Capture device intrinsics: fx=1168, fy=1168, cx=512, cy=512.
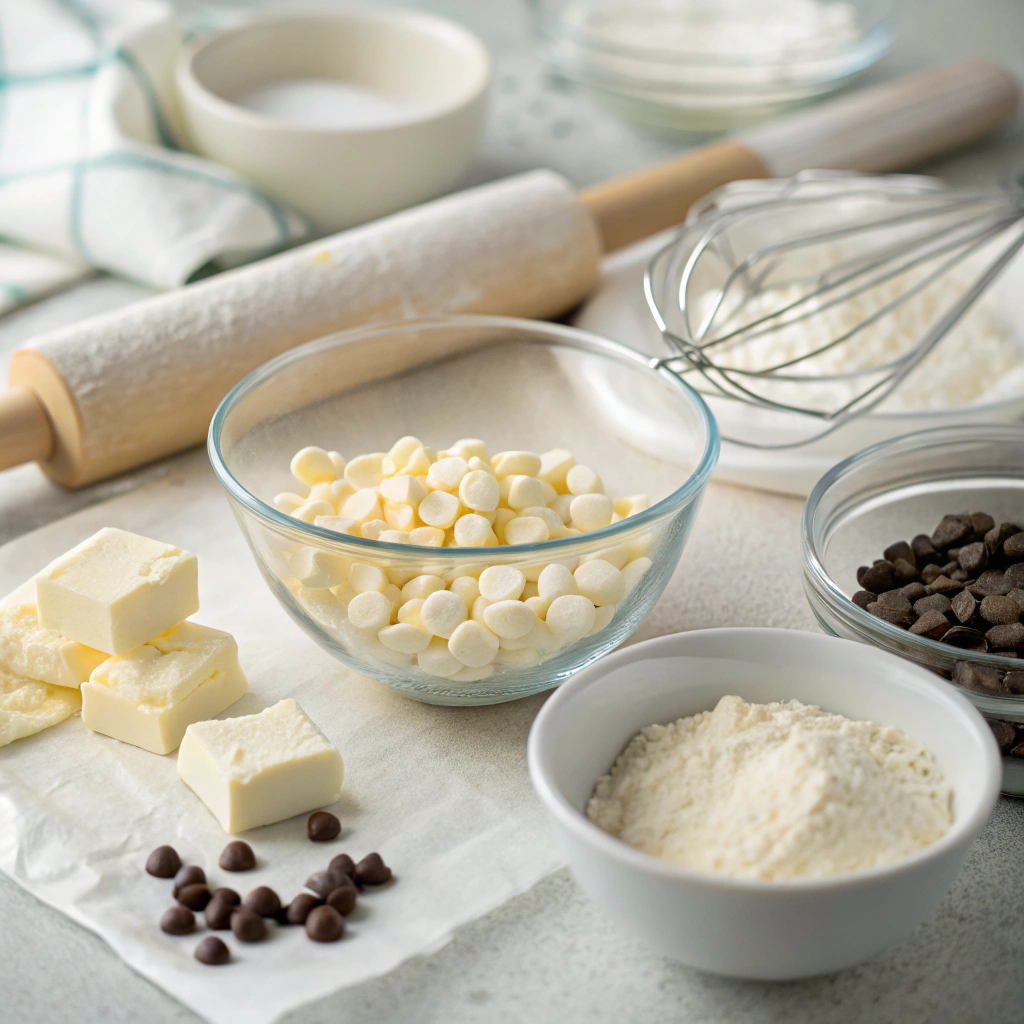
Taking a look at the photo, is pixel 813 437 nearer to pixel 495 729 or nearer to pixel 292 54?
pixel 495 729

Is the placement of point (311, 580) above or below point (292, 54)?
below

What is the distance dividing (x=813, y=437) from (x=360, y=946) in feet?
1.76

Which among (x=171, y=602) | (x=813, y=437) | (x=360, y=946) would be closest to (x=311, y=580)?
(x=171, y=602)

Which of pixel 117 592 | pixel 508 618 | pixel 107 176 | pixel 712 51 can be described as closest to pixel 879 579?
pixel 508 618

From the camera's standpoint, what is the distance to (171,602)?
2.40 ft

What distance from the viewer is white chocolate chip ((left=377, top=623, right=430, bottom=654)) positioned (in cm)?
68

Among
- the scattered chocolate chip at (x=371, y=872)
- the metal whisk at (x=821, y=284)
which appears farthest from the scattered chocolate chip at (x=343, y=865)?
the metal whisk at (x=821, y=284)

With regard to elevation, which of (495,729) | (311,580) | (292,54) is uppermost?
(292,54)

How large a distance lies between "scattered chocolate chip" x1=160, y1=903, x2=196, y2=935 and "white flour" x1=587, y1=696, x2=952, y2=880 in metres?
0.21

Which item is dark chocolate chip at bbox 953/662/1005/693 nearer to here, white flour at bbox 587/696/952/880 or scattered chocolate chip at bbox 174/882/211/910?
white flour at bbox 587/696/952/880

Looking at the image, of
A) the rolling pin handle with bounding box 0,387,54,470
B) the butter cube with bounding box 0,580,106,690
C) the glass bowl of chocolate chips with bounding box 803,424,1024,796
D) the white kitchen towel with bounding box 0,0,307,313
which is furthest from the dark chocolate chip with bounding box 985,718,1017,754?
the white kitchen towel with bounding box 0,0,307,313

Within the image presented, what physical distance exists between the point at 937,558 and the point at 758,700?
229 millimetres

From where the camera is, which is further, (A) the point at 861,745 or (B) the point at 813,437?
(B) the point at 813,437

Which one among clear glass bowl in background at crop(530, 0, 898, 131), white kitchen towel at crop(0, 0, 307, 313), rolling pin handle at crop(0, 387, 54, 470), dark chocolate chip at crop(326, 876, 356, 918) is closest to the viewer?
dark chocolate chip at crop(326, 876, 356, 918)
